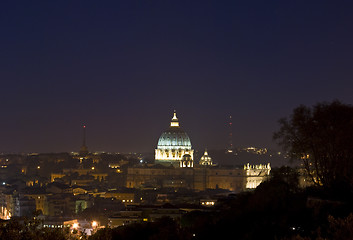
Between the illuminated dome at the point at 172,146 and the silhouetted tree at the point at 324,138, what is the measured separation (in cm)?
9800

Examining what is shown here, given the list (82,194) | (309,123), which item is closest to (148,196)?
(82,194)

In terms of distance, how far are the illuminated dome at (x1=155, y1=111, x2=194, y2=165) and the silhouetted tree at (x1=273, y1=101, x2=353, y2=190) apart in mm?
97997

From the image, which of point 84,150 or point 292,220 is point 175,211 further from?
point 84,150

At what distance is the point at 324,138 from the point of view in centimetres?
A: 3472

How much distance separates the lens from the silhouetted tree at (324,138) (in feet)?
110

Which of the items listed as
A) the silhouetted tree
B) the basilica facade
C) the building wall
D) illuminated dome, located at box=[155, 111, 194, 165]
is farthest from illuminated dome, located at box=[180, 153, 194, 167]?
the silhouetted tree

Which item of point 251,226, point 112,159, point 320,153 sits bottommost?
point 251,226

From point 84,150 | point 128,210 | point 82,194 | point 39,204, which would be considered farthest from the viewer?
point 84,150

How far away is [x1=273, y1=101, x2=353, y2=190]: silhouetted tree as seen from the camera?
33.5 meters

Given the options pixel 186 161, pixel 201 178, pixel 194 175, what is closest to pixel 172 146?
pixel 186 161

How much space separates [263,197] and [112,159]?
127 metres

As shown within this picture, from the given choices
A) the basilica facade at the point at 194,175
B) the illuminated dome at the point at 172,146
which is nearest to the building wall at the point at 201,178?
the basilica facade at the point at 194,175

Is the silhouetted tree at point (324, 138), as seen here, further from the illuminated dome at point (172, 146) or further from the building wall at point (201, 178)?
the illuminated dome at point (172, 146)

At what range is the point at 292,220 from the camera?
28.6m
